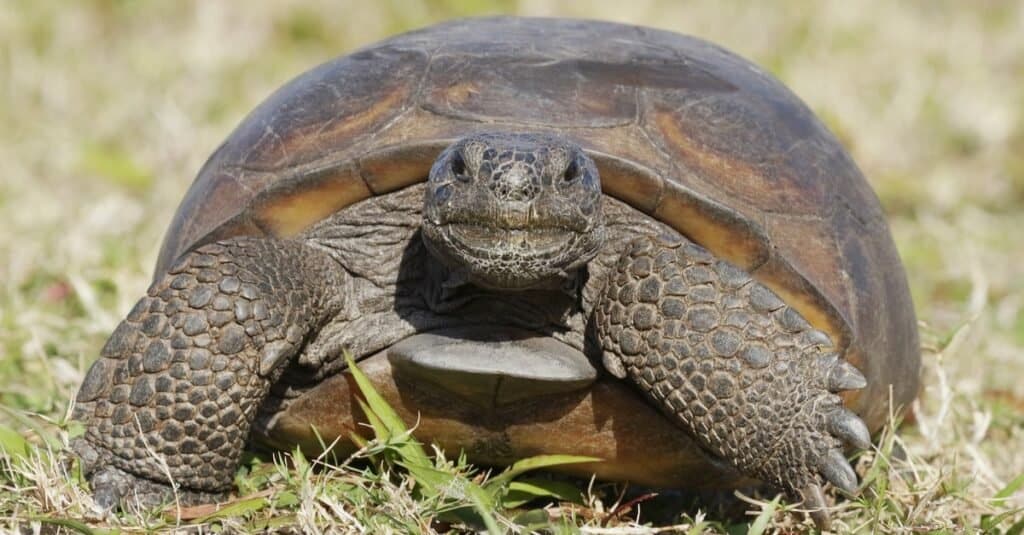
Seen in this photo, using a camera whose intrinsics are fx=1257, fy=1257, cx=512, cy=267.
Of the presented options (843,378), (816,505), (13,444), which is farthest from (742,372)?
(13,444)

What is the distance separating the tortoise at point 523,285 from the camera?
301 centimetres

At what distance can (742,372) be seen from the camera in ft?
9.93

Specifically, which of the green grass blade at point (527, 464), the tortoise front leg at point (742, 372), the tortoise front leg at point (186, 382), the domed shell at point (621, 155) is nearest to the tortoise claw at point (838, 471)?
the tortoise front leg at point (742, 372)

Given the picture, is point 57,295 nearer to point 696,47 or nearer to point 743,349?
point 696,47

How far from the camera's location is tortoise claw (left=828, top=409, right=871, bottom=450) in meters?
2.95

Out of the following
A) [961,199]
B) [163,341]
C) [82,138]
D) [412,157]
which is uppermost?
[412,157]

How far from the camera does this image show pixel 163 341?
3.03 meters

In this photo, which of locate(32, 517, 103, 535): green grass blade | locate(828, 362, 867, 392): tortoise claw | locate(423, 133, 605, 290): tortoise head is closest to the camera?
locate(32, 517, 103, 535): green grass blade

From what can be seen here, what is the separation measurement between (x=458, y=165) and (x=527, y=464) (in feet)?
2.54

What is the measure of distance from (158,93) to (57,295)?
12.0 feet

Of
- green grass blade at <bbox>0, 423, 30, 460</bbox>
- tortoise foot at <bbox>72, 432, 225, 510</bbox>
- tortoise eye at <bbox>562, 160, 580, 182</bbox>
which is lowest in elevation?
tortoise foot at <bbox>72, 432, 225, 510</bbox>

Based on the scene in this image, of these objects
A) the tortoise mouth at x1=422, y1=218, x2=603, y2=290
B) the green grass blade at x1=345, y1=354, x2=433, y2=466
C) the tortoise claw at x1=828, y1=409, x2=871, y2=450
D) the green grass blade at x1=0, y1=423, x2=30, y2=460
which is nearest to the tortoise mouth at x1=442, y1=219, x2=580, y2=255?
the tortoise mouth at x1=422, y1=218, x2=603, y2=290

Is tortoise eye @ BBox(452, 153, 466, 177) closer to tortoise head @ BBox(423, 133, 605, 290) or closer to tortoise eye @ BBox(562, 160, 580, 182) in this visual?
A: tortoise head @ BBox(423, 133, 605, 290)

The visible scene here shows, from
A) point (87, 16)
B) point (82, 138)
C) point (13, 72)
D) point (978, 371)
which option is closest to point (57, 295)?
point (82, 138)
